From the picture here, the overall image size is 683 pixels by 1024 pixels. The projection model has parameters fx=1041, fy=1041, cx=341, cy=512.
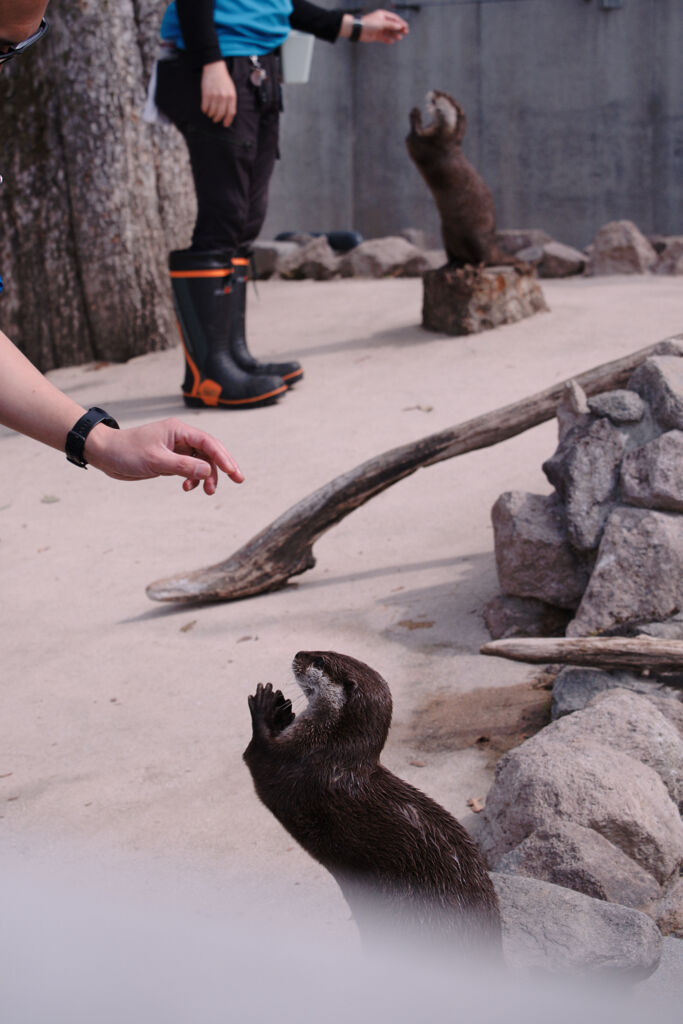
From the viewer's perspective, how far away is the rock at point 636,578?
2.52m

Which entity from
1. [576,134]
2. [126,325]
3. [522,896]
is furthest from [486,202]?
[576,134]

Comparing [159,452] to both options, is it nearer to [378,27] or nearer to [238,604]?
[238,604]

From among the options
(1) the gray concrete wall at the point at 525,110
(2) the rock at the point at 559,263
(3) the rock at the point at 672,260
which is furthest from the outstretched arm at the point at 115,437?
(1) the gray concrete wall at the point at 525,110

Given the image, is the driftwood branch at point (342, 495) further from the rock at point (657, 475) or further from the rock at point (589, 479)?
the rock at point (657, 475)

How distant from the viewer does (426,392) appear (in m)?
5.15

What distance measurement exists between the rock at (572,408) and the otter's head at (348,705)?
60.2 inches

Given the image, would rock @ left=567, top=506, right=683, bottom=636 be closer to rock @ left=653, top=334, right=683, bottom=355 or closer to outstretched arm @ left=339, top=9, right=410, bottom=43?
rock @ left=653, top=334, right=683, bottom=355

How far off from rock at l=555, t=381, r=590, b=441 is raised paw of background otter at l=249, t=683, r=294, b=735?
1547 mm

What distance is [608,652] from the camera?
2289 mm

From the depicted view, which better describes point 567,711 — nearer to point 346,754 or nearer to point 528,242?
point 346,754

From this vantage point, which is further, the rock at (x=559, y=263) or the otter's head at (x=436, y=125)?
the rock at (x=559, y=263)

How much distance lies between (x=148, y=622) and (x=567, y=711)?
4.70 ft

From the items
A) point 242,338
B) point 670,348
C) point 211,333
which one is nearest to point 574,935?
point 670,348

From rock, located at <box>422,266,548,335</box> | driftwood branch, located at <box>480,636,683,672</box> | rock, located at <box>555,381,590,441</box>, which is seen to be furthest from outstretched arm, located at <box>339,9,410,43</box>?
driftwood branch, located at <box>480,636,683,672</box>
